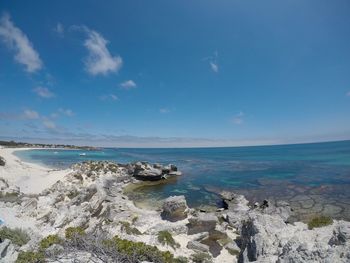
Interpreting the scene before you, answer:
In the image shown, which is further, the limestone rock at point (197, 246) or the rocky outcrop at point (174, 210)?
the rocky outcrop at point (174, 210)

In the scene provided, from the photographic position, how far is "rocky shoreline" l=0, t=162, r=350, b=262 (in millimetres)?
8156

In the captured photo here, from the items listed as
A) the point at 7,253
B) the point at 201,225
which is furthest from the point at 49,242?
the point at 201,225

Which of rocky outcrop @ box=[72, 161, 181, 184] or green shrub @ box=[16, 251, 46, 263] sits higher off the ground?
green shrub @ box=[16, 251, 46, 263]

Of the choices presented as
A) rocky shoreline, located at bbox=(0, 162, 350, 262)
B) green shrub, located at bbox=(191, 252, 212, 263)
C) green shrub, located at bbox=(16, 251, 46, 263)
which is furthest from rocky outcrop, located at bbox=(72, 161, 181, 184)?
green shrub, located at bbox=(16, 251, 46, 263)

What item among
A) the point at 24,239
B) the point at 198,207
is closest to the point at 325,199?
the point at 198,207

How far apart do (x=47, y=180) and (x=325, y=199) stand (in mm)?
35966

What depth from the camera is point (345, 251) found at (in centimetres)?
680

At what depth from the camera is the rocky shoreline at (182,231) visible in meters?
8.16

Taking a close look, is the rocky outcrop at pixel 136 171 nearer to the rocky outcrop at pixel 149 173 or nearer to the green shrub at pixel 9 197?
the rocky outcrop at pixel 149 173

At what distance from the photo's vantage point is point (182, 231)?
15961 millimetres

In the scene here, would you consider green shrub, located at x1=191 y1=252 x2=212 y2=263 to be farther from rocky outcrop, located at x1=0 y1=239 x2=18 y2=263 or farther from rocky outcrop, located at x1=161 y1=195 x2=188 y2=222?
rocky outcrop, located at x1=0 y1=239 x2=18 y2=263

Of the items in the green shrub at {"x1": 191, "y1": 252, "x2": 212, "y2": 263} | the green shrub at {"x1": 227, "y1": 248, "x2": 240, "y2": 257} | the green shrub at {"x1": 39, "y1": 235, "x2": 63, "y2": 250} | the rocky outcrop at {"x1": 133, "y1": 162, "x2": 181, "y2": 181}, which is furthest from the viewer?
the rocky outcrop at {"x1": 133, "y1": 162, "x2": 181, "y2": 181}

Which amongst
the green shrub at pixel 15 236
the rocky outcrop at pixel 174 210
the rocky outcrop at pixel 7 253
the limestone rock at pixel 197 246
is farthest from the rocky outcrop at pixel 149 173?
the rocky outcrop at pixel 7 253

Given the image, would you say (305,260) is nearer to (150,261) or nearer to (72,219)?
(150,261)
